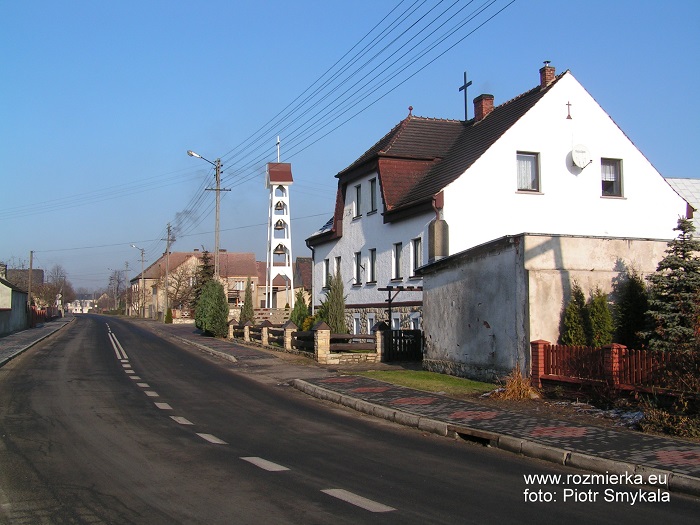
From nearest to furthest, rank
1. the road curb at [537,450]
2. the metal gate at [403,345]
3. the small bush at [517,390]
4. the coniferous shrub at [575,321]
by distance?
the road curb at [537,450]
the small bush at [517,390]
the coniferous shrub at [575,321]
the metal gate at [403,345]

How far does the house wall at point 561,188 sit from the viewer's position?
25.2m

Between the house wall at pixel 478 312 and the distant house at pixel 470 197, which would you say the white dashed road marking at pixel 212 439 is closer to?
the house wall at pixel 478 312

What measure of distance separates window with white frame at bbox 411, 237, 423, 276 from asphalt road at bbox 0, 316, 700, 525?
13.6 m

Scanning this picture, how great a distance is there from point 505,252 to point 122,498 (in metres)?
10.7

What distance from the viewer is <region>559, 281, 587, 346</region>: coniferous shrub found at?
45.1 ft

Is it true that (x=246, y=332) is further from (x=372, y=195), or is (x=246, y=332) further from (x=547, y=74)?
(x=547, y=74)

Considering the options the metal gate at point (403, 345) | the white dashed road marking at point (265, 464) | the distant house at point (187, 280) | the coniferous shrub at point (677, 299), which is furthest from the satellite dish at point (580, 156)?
the distant house at point (187, 280)

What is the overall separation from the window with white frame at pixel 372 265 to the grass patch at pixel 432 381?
11520mm

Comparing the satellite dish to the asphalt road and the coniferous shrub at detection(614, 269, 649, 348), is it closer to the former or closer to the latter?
the coniferous shrub at detection(614, 269, 649, 348)

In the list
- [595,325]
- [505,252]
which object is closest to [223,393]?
[505,252]

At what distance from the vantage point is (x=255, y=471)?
296 inches

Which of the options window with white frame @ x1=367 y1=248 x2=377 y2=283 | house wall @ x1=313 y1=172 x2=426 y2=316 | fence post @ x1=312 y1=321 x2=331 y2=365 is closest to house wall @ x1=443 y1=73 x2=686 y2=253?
house wall @ x1=313 y1=172 x2=426 y2=316

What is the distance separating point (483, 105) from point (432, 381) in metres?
17.5

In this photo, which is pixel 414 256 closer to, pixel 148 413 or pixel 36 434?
pixel 148 413
